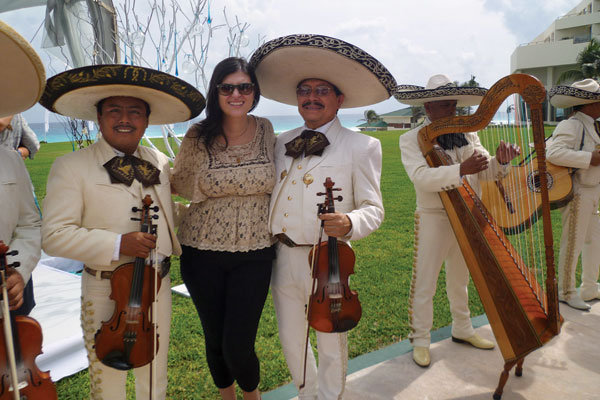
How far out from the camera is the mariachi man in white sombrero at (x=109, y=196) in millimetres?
1845

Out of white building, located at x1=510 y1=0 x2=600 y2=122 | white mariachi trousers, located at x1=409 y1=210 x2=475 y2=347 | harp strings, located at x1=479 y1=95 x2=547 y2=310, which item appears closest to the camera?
harp strings, located at x1=479 y1=95 x2=547 y2=310

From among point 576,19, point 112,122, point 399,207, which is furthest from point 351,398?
point 576,19

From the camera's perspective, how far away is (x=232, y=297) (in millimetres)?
2273

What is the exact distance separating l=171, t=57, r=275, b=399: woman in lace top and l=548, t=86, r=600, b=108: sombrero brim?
3.43m

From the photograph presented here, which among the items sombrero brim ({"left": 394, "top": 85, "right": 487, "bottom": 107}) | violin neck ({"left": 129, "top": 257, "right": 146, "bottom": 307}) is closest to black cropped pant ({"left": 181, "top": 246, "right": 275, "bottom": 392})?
violin neck ({"left": 129, "top": 257, "right": 146, "bottom": 307})

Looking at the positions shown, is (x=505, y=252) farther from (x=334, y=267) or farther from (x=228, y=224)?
(x=228, y=224)

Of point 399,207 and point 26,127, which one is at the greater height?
point 26,127

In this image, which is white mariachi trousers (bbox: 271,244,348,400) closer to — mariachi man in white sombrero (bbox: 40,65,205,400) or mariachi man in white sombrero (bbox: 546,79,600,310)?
mariachi man in white sombrero (bbox: 40,65,205,400)

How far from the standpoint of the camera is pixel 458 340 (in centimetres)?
346

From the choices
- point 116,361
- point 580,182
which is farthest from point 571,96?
point 116,361

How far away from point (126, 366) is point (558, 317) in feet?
7.75

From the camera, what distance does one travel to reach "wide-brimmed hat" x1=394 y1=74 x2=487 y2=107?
2.96m

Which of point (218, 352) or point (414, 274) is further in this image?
point (414, 274)

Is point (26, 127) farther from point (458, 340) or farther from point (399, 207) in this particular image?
point (399, 207)
